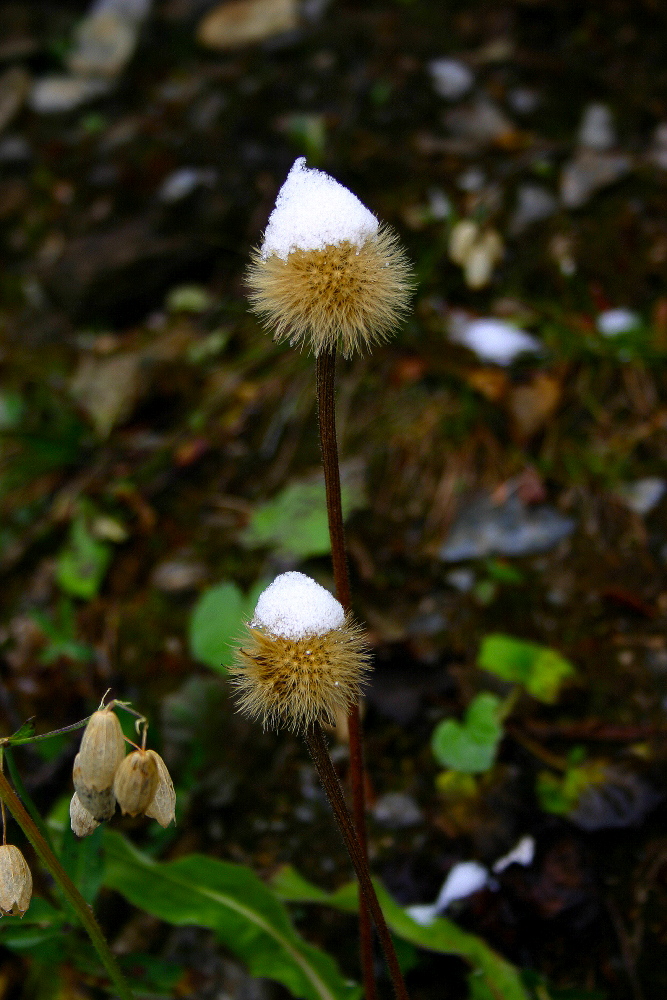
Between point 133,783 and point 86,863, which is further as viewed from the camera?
point 86,863

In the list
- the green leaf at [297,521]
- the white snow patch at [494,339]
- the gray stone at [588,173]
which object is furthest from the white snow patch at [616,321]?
the green leaf at [297,521]

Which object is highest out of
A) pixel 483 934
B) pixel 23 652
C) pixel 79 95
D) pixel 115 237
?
pixel 79 95

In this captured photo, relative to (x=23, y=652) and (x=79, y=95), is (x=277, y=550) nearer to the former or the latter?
(x=23, y=652)

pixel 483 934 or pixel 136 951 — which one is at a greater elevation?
pixel 483 934

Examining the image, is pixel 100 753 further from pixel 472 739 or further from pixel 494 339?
pixel 494 339

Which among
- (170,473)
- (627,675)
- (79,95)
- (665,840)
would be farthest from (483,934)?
(79,95)

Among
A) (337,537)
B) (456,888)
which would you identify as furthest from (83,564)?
(337,537)

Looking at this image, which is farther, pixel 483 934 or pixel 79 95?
pixel 79 95
